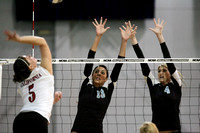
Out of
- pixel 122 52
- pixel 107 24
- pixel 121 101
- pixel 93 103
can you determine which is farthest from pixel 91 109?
pixel 107 24

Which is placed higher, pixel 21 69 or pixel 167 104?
pixel 21 69

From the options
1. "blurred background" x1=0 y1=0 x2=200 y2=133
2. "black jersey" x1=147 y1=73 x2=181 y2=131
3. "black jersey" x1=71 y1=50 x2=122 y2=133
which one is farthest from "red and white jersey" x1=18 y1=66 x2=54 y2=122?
"blurred background" x1=0 y1=0 x2=200 y2=133

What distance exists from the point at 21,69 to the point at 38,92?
293 mm

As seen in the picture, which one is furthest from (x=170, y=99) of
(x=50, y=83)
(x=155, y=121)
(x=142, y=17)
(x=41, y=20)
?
Answer: (x=41, y=20)

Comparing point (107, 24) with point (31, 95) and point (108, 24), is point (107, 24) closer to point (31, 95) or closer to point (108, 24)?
point (108, 24)

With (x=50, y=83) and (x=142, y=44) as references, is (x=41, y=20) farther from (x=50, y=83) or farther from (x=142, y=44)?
(x=50, y=83)

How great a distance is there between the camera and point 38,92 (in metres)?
3.19

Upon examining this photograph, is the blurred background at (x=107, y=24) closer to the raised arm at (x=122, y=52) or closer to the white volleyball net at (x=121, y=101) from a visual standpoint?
the white volleyball net at (x=121, y=101)

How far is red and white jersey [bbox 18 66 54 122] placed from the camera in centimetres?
316

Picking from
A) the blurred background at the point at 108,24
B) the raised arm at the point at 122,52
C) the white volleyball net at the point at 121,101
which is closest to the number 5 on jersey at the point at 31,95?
the raised arm at the point at 122,52

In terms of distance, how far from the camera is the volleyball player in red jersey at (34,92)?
307 cm

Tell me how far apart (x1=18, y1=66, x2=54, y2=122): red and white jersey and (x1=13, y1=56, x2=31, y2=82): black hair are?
0.04 meters

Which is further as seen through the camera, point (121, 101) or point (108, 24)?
point (108, 24)

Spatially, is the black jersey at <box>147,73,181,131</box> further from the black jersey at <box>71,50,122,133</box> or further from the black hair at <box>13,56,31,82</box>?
the black hair at <box>13,56,31,82</box>
